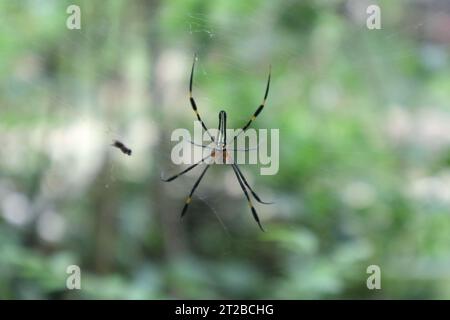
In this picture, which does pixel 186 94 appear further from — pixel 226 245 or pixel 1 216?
pixel 1 216

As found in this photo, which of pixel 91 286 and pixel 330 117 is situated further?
pixel 330 117

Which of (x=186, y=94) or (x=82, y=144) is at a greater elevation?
(x=186, y=94)

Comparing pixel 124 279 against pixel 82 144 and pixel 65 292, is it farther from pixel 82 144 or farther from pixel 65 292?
pixel 82 144

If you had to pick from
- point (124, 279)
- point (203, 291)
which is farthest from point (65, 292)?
point (203, 291)

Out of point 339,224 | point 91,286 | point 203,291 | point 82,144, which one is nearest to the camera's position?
point 91,286

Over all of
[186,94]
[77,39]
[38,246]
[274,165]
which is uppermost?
[77,39]

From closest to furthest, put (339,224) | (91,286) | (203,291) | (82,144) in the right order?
(91,286)
(203,291)
(339,224)
(82,144)
